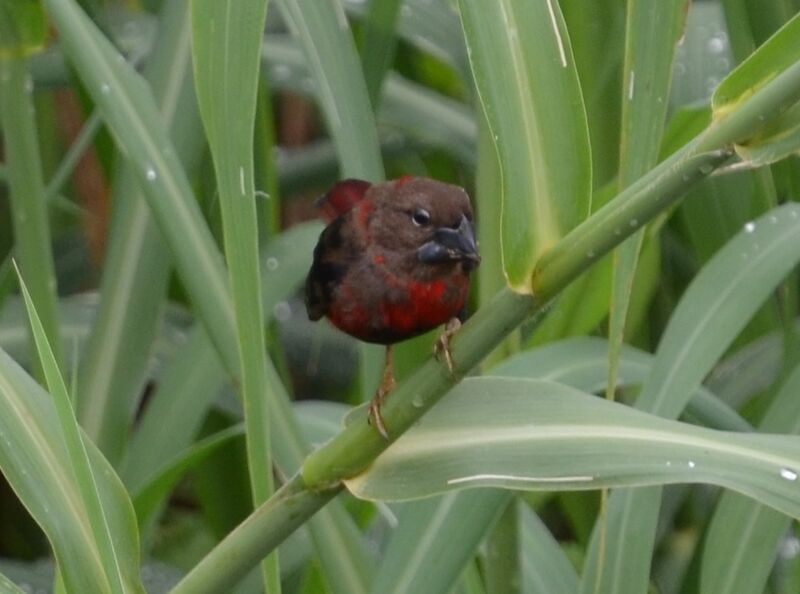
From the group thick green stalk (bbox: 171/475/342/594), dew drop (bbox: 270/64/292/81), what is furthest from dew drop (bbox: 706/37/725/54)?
thick green stalk (bbox: 171/475/342/594)

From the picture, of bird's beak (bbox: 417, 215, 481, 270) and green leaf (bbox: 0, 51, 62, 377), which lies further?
green leaf (bbox: 0, 51, 62, 377)

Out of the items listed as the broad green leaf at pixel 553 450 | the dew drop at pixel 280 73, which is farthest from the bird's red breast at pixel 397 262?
the dew drop at pixel 280 73

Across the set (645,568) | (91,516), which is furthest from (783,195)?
(91,516)

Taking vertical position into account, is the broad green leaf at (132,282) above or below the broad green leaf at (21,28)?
below

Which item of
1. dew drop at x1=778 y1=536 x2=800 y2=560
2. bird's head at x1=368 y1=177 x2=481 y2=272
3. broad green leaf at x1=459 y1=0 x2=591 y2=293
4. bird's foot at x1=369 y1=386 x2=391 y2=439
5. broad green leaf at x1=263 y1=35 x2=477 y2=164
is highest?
broad green leaf at x1=459 y1=0 x2=591 y2=293

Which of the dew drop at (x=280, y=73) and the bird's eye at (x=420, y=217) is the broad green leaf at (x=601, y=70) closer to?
the bird's eye at (x=420, y=217)

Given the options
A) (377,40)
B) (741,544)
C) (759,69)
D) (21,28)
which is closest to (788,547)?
(741,544)

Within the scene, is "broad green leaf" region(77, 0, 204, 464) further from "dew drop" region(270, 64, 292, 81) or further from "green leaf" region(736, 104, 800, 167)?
"green leaf" region(736, 104, 800, 167)
